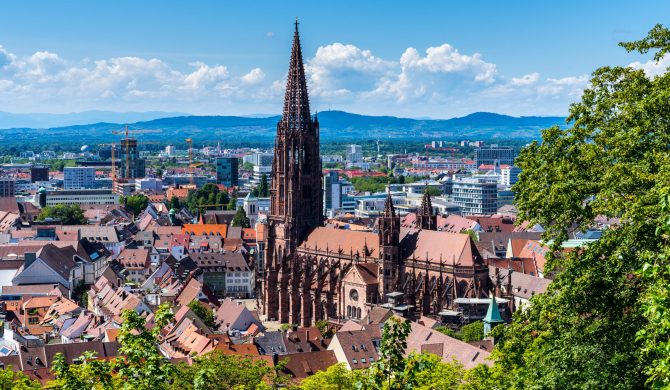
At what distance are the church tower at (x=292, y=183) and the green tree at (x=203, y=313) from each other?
818 inches

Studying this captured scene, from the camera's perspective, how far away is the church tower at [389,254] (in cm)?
9650

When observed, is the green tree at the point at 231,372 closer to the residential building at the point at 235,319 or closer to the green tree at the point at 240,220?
the residential building at the point at 235,319

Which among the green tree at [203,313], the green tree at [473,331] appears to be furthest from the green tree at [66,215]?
the green tree at [473,331]

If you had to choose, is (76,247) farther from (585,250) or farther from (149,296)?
(585,250)

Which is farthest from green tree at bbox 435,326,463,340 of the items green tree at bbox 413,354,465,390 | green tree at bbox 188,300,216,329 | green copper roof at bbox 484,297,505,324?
green tree at bbox 413,354,465,390

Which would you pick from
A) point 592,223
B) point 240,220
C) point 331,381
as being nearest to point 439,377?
point 331,381

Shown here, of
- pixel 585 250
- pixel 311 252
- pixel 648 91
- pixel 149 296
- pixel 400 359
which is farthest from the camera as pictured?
pixel 311 252

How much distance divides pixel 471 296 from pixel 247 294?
4574 cm

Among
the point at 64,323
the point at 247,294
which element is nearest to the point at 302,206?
the point at 247,294

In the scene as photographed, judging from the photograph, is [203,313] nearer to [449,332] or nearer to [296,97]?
[449,332]

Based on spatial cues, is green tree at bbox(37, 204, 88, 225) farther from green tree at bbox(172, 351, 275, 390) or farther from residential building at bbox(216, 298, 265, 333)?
green tree at bbox(172, 351, 275, 390)

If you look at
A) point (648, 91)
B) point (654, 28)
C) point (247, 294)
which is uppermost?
point (654, 28)

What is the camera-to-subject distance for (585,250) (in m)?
27.7

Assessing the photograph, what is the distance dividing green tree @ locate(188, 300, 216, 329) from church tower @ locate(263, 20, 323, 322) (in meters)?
20.8
